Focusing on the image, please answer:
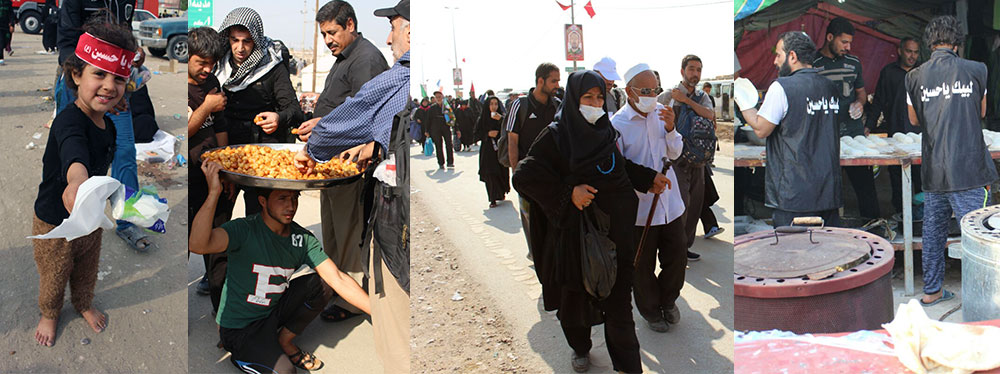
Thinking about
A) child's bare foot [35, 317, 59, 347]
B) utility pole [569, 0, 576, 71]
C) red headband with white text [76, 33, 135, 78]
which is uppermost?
utility pole [569, 0, 576, 71]

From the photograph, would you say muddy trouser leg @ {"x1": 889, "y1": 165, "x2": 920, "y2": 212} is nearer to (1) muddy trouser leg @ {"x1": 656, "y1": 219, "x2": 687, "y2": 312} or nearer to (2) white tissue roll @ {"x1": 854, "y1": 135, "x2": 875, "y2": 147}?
(2) white tissue roll @ {"x1": 854, "y1": 135, "x2": 875, "y2": 147}

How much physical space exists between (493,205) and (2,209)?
2005mm

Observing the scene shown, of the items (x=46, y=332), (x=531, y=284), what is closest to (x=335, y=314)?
(x=531, y=284)

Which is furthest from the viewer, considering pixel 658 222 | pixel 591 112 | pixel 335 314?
pixel 335 314

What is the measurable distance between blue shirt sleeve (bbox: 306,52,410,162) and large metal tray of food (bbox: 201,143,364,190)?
6cm

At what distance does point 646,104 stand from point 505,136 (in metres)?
0.46

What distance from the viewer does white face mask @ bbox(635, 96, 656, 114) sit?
2088 mm

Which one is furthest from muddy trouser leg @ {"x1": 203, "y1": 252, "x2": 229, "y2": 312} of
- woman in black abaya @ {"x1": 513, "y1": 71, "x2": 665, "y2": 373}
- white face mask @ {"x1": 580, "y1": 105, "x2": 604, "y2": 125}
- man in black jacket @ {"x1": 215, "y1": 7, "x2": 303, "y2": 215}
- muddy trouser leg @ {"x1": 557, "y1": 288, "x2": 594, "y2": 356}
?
white face mask @ {"x1": 580, "y1": 105, "x2": 604, "y2": 125}

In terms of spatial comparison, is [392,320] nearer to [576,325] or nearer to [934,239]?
[576,325]

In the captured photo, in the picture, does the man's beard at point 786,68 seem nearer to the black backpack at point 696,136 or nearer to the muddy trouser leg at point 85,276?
the black backpack at point 696,136

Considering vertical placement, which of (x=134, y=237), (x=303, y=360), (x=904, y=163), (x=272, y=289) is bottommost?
(x=303, y=360)

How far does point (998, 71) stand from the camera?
2.31m

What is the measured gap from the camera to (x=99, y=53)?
6.93 feet

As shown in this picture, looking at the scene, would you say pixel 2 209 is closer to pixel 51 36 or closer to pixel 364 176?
pixel 51 36
